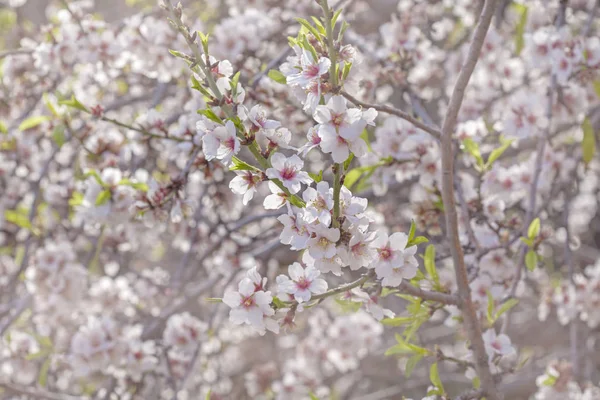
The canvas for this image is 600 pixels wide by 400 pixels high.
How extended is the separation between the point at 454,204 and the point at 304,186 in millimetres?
349

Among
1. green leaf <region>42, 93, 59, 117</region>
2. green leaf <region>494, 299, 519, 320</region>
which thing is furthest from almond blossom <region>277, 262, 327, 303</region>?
green leaf <region>42, 93, 59, 117</region>

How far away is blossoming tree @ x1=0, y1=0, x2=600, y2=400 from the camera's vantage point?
122 centimetres

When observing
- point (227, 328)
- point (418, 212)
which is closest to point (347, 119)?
point (418, 212)

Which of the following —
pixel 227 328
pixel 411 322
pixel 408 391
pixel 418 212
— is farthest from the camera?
pixel 227 328

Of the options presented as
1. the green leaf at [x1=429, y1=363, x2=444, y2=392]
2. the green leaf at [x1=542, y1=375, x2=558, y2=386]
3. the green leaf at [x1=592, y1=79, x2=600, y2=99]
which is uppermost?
the green leaf at [x1=592, y1=79, x2=600, y2=99]

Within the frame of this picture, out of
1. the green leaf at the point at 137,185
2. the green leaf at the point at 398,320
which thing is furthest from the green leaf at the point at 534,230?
the green leaf at the point at 137,185

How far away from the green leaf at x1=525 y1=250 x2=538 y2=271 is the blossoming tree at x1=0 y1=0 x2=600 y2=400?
0.02 m

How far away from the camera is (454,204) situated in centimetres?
145

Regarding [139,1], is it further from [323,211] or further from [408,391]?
[323,211]

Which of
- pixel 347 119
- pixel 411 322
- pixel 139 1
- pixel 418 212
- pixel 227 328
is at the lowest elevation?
pixel 411 322

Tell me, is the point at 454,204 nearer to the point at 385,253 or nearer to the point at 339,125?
the point at 385,253

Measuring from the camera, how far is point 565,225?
2375mm

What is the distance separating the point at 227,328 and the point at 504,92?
2333mm

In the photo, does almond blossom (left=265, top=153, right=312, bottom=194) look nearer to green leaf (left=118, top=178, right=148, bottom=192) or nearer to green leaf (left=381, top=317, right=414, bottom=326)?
green leaf (left=381, top=317, right=414, bottom=326)
